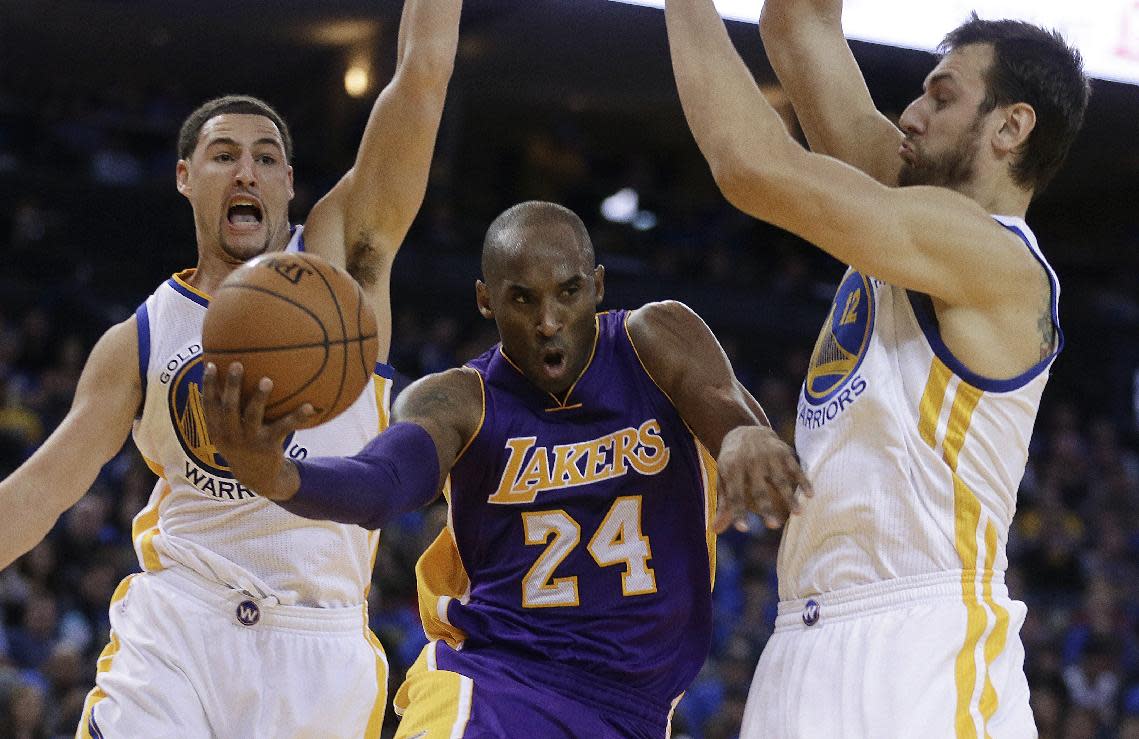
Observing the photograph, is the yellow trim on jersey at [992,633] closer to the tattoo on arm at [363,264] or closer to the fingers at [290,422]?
Answer: the fingers at [290,422]

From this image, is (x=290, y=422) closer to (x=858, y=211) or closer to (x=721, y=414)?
(x=721, y=414)

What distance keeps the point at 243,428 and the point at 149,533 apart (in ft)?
5.47

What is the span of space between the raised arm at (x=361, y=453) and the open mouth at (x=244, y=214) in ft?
3.42

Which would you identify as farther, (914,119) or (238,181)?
(238,181)

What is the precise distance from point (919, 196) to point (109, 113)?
12412 millimetres

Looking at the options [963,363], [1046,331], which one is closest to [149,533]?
[963,363]

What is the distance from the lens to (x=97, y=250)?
13102 millimetres

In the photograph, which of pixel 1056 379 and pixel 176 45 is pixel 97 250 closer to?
pixel 176 45

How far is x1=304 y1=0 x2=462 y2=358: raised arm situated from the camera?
4.19 meters

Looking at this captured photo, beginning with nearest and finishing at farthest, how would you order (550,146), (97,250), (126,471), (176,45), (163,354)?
(163,354) → (126,471) → (97,250) → (176,45) → (550,146)

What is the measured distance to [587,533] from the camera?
3.40 metres

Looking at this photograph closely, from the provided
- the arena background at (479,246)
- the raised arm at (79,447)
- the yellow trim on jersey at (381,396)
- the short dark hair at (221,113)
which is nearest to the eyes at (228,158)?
the short dark hair at (221,113)

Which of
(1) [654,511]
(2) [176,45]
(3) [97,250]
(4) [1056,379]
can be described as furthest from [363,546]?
(4) [1056,379]

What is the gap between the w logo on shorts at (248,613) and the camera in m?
3.90
